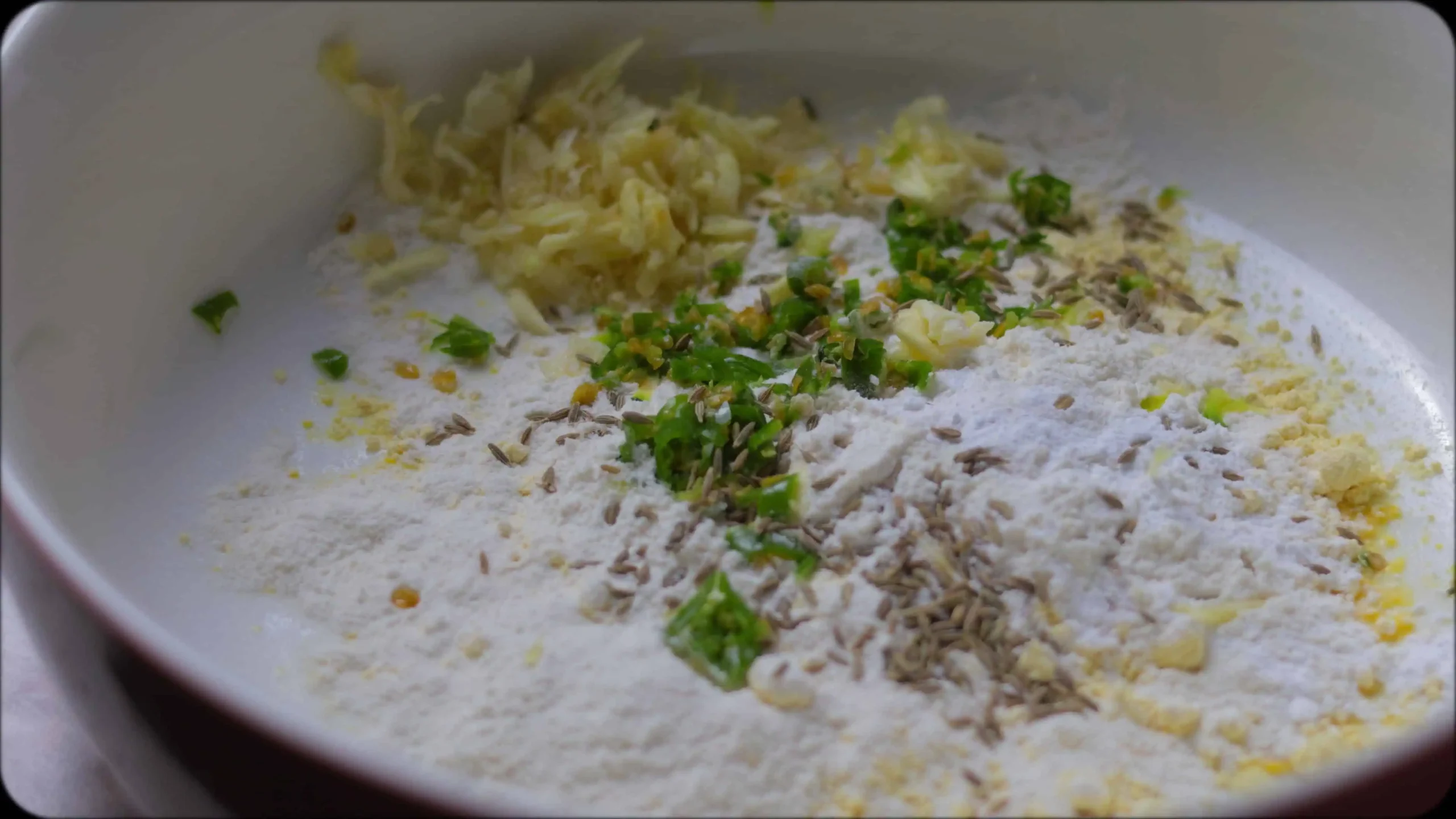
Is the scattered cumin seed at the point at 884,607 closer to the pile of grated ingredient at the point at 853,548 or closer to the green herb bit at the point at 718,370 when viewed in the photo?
the pile of grated ingredient at the point at 853,548

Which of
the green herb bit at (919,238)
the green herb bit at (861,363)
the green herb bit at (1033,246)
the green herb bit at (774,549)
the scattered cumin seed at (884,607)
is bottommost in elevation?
the green herb bit at (774,549)

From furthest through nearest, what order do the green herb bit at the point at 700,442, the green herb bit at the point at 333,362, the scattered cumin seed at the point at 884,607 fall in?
the green herb bit at the point at 333,362 → the green herb bit at the point at 700,442 → the scattered cumin seed at the point at 884,607

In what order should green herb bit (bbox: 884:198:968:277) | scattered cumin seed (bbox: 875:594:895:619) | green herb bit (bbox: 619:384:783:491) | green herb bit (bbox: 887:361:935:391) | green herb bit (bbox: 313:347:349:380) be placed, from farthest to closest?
green herb bit (bbox: 884:198:968:277) < green herb bit (bbox: 313:347:349:380) < green herb bit (bbox: 887:361:935:391) < green herb bit (bbox: 619:384:783:491) < scattered cumin seed (bbox: 875:594:895:619)

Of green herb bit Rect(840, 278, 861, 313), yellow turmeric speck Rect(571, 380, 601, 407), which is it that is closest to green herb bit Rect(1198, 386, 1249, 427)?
green herb bit Rect(840, 278, 861, 313)

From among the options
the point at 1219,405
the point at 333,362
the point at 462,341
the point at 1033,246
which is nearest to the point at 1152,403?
the point at 1219,405

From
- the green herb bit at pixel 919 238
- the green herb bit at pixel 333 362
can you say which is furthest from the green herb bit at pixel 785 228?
the green herb bit at pixel 333 362

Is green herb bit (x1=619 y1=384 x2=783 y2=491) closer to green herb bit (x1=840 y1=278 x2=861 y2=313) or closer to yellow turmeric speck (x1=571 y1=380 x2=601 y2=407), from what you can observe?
yellow turmeric speck (x1=571 y1=380 x2=601 y2=407)

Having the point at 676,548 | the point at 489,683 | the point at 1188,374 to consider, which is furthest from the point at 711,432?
the point at 1188,374
